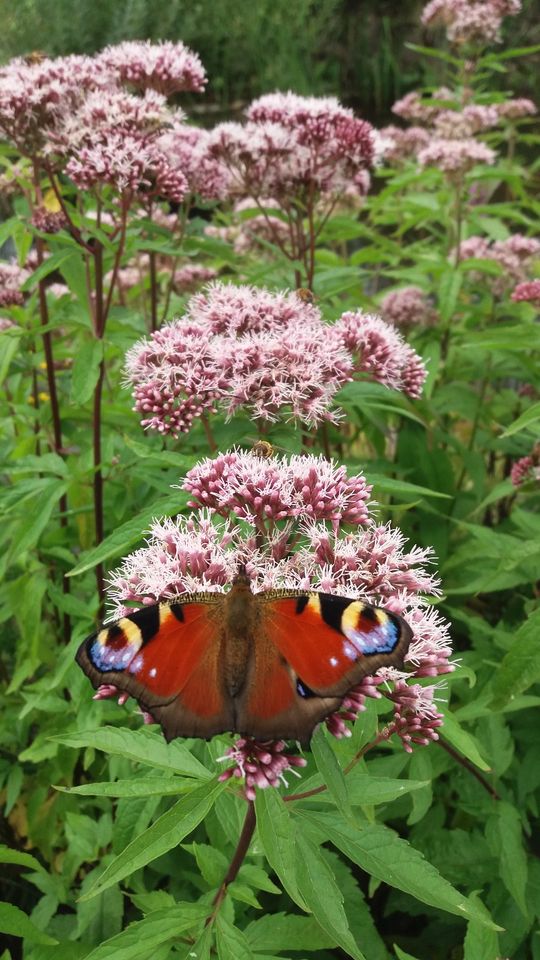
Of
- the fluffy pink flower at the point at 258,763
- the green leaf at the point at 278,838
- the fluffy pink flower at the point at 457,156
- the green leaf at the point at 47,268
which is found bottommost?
the green leaf at the point at 278,838

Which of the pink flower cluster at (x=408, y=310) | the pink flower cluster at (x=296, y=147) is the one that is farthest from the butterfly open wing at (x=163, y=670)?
the pink flower cluster at (x=408, y=310)

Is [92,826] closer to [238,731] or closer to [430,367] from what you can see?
[238,731]

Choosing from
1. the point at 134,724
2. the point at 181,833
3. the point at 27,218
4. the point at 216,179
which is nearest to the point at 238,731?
the point at 181,833

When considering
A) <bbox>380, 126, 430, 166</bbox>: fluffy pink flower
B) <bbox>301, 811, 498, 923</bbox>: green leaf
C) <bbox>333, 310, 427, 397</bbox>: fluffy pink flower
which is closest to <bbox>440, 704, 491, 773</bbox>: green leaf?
<bbox>301, 811, 498, 923</bbox>: green leaf

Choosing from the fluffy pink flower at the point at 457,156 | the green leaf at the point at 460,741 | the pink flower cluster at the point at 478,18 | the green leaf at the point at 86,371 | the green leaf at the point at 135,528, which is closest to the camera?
the green leaf at the point at 460,741

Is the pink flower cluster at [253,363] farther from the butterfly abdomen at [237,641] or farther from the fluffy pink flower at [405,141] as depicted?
the fluffy pink flower at [405,141]

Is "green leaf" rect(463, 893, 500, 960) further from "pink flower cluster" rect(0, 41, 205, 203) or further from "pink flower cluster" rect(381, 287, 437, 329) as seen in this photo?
"pink flower cluster" rect(381, 287, 437, 329)
